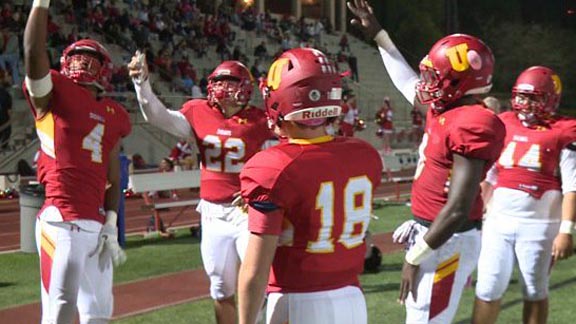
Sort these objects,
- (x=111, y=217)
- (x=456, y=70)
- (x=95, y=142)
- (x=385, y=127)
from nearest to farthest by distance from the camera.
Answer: (x=456, y=70), (x=95, y=142), (x=111, y=217), (x=385, y=127)

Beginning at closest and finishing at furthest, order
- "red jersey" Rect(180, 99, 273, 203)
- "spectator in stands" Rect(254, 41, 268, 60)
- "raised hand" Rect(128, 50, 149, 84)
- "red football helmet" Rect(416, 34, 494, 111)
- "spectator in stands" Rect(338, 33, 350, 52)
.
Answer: "red football helmet" Rect(416, 34, 494, 111) → "raised hand" Rect(128, 50, 149, 84) → "red jersey" Rect(180, 99, 273, 203) → "spectator in stands" Rect(254, 41, 268, 60) → "spectator in stands" Rect(338, 33, 350, 52)

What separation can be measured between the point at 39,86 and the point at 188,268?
555 centimetres

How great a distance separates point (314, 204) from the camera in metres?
3.13

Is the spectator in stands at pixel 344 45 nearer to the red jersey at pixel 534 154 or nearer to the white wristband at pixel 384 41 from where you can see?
the red jersey at pixel 534 154

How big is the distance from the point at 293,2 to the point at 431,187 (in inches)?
1399

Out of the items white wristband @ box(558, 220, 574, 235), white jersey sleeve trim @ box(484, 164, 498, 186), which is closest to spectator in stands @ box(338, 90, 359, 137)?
white jersey sleeve trim @ box(484, 164, 498, 186)

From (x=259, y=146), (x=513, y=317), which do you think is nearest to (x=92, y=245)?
(x=259, y=146)

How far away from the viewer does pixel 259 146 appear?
5.96 meters

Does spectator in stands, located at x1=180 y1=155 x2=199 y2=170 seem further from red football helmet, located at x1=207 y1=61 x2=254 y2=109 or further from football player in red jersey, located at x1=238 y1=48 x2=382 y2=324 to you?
football player in red jersey, located at x1=238 y1=48 x2=382 y2=324

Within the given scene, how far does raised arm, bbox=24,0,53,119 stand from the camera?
4082mm

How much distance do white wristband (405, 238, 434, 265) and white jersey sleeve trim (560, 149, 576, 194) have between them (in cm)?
205

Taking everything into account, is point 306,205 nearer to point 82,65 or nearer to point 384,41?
point 82,65

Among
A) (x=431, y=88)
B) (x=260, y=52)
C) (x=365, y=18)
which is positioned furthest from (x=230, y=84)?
(x=260, y=52)

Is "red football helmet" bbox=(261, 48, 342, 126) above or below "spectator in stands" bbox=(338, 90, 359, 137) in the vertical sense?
above
